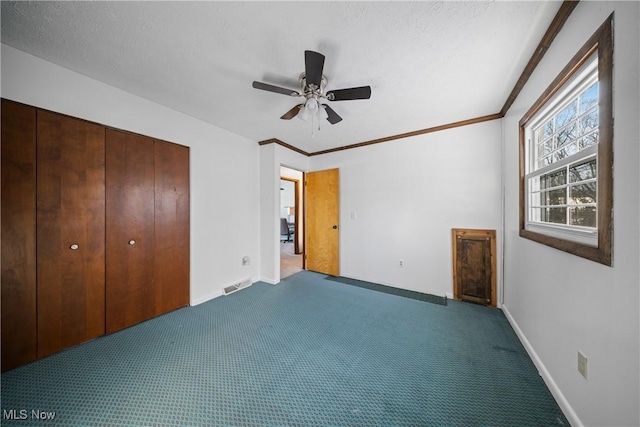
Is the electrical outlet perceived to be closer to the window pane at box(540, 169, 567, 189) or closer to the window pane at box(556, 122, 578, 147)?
the window pane at box(540, 169, 567, 189)

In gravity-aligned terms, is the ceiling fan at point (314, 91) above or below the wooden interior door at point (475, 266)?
above

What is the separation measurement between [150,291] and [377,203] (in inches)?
125

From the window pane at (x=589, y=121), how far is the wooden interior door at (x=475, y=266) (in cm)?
162

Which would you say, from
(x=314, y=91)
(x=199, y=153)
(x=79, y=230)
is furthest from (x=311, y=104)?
(x=79, y=230)

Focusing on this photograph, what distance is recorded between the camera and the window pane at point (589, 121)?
116 centimetres

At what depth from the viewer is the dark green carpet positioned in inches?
48.9

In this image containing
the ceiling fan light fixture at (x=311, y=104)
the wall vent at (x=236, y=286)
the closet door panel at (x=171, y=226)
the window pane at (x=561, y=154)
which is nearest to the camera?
the window pane at (x=561, y=154)

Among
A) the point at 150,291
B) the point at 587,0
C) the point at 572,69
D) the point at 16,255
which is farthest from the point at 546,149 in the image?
the point at 16,255

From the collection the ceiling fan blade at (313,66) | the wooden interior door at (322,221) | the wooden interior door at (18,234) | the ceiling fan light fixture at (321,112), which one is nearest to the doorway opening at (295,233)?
the wooden interior door at (322,221)

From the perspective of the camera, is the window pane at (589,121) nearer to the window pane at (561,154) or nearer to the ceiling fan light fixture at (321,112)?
the window pane at (561,154)

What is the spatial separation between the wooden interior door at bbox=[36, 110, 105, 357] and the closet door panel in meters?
0.46

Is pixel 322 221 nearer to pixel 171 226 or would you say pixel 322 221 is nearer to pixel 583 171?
pixel 171 226

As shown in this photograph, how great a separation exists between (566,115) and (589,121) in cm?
34

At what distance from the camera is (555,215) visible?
1622 millimetres
